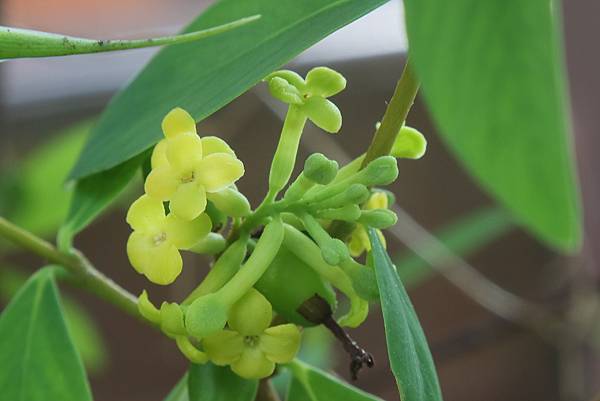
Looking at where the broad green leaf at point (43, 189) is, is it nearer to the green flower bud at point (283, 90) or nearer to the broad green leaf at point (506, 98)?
the green flower bud at point (283, 90)

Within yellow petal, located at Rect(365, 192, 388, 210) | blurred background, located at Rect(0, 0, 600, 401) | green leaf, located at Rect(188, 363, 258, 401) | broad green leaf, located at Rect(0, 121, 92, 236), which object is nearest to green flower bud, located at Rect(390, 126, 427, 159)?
yellow petal, located at Rect(365, 192, 388, 210)

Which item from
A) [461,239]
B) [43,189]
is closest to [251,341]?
[43,189]

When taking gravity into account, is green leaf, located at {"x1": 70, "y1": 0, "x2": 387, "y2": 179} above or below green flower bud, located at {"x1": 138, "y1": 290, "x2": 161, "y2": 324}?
above

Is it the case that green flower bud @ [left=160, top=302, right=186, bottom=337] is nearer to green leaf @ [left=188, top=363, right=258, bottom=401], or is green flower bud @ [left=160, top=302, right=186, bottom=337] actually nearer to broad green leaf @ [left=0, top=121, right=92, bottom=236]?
green leaf @ [left=188, top=363, right=258, bottom=401]

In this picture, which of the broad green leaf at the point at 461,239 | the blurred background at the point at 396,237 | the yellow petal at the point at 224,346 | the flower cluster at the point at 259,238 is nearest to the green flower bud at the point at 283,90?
the flower cluster at the point at 259,238

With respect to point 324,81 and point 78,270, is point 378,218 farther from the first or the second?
point 78,270

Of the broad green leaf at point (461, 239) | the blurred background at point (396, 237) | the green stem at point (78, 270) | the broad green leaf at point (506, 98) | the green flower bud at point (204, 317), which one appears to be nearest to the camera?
the broad green leaf at point (506, 98)
